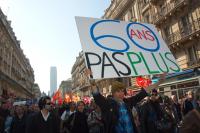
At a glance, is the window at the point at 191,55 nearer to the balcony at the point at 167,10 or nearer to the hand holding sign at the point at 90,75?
the balcony at the point at 167,10

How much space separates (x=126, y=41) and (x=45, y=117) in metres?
2.15

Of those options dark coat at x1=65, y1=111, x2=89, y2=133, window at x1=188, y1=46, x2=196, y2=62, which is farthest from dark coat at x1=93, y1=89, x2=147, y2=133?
window at x1=188, y1=46, x2=196, y2=62

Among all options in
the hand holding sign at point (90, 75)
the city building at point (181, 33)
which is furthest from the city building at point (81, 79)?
the hand holding sign at point (90, 75)

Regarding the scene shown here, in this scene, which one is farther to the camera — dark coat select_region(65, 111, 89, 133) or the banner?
dark coat select_region(65, 111, 89, 133)

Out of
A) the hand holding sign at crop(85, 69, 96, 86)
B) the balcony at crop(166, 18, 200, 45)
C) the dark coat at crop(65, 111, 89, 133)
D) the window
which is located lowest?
the dark coat at crop(65, 111, 89, 133)

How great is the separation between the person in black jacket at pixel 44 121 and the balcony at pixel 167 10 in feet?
57.0

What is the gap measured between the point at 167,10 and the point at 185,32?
3191 mm

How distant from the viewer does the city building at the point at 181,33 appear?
17.4 meters

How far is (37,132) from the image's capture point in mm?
4480

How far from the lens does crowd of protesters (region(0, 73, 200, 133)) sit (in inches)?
145

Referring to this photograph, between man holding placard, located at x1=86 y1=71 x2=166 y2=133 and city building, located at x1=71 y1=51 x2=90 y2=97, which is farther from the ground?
city building, located at x1=71 y1=51 x2=90 y2=97

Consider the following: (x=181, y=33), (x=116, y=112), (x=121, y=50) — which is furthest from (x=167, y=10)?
(x=116, y=112)

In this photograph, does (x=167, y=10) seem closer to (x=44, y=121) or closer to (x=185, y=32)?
(x=185, y=32)

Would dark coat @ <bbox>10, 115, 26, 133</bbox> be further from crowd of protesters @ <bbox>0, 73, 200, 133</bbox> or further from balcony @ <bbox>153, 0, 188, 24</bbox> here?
balcony @ <bbox>153, 0, 188, 24</bbox>
